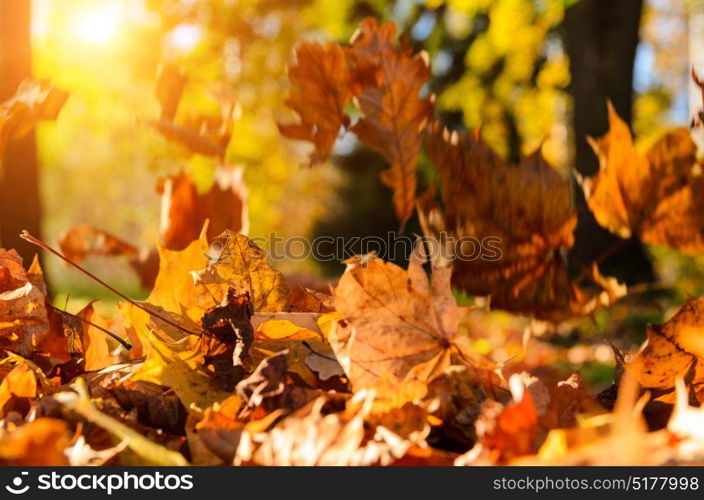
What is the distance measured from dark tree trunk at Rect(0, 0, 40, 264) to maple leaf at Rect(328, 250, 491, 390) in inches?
34.2

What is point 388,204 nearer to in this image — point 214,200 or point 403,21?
point 403,21

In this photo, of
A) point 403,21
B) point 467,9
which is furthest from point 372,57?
point 403,21

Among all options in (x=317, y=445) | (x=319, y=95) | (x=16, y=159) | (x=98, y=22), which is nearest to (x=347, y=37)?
(x=98, y=22)

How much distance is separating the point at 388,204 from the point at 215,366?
974 centimetres

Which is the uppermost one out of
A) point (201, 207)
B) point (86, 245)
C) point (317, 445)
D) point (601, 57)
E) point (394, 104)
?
point (394, 104)

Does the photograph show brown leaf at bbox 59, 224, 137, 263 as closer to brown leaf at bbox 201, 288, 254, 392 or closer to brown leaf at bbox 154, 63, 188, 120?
brown leaf at bbox 154, 63, 188, 120

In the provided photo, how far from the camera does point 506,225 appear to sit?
0.77m

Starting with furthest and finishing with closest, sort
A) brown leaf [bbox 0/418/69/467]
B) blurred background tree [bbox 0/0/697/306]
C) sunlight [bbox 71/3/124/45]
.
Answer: sunlight [bbox 71/3/124/45]
blurred background tree [bbox 0/0/697/306]
brown leaf [bbox 0/418/69/467]

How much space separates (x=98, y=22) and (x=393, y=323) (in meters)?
7.41

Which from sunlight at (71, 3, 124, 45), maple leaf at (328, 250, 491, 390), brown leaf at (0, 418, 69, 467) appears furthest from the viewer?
sunlight at (71, 3, 124, 45)

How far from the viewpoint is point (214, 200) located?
1.12 metres

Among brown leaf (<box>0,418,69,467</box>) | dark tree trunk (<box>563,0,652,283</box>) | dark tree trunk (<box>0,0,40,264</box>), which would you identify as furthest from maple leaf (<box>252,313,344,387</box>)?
dark tree trunk (<box>563,0,652,283</box>)

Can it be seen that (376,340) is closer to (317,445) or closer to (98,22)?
(317,445)

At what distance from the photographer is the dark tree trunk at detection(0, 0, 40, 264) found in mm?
1347
